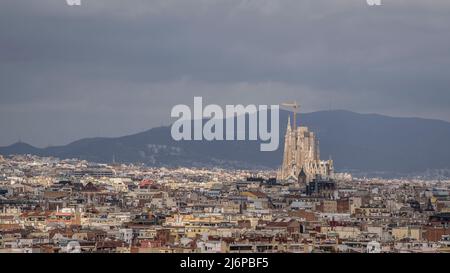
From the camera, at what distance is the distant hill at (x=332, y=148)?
367 feet

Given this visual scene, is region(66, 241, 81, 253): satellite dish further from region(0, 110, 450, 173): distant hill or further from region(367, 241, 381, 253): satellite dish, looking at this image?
region(0, 110, 450, 173): distant hill

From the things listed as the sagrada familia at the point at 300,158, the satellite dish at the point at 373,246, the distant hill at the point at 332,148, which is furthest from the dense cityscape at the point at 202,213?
the distant hill at the point at 332,148

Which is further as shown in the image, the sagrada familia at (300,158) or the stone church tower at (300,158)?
the stone church tower at (300,158)

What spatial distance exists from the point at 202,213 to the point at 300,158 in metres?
37.5

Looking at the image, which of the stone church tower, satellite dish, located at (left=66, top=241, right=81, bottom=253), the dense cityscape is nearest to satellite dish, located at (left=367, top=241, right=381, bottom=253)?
the dense cityscape

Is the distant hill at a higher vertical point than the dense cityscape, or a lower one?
higher

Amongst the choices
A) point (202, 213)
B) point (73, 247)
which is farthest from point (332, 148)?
point (73, 247)

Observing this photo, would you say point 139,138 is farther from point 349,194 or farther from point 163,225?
point 163,225

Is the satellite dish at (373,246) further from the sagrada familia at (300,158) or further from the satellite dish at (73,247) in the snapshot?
the sagrada familia at (300,158)

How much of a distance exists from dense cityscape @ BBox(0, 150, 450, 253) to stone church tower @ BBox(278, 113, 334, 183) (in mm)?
2045

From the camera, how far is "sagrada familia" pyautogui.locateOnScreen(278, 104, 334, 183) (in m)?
99.6

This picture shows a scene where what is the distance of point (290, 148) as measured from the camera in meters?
102

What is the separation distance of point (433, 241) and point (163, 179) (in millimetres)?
54934
